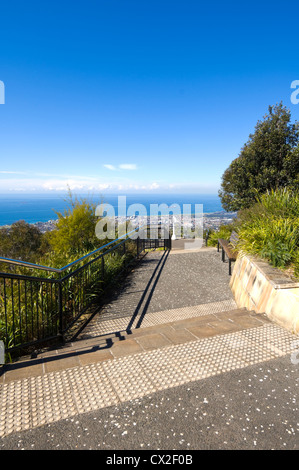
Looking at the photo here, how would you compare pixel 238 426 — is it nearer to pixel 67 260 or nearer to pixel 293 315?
pixel 293 315

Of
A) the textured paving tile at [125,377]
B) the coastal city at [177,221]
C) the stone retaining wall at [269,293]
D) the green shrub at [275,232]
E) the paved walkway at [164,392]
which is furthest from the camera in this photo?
the coastal city at [177,221]

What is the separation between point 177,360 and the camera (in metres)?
2.52

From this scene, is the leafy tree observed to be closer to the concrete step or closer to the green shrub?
the green shrub

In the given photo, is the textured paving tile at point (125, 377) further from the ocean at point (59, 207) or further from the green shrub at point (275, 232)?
the ocean at point (59, 207)

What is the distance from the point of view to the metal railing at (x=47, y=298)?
329 cm

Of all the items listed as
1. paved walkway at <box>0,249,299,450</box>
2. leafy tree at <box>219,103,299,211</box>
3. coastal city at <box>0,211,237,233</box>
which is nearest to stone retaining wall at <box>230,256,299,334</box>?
paved walkway at <box>0,249,299,450</box>

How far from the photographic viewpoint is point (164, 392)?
81.6 inches

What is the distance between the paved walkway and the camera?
5.47 feet

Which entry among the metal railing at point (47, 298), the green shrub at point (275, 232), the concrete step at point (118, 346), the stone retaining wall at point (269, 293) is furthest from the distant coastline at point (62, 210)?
the concrete step at point (118, 346)

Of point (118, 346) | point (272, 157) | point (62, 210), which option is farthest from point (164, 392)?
point (272, 157)

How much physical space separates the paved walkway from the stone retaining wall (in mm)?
216

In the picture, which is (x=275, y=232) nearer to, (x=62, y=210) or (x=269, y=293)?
(x=269, y=293)

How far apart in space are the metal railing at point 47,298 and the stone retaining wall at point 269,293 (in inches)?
116
